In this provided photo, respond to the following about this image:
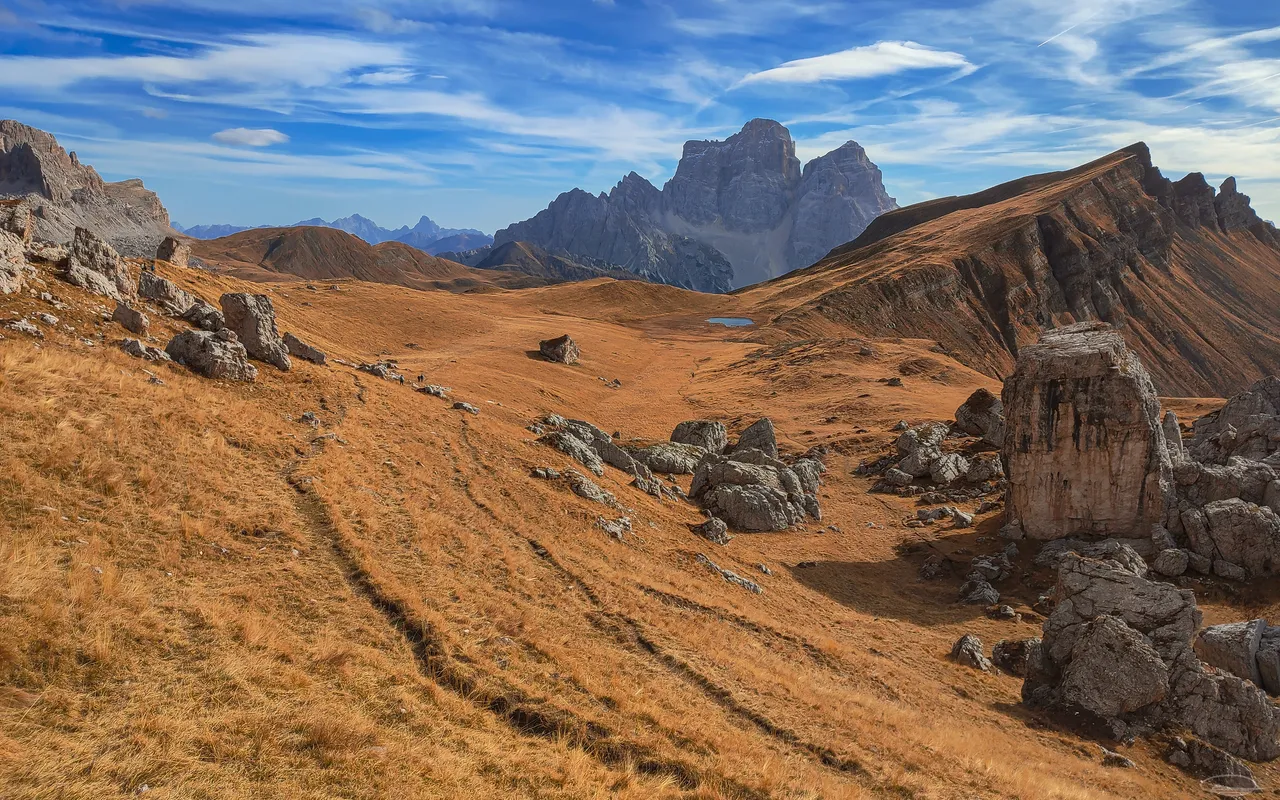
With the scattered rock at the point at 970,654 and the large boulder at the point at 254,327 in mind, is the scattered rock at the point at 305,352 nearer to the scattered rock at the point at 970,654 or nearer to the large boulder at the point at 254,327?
the large boulder at the point at 254,327

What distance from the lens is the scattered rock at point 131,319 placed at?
24.3m

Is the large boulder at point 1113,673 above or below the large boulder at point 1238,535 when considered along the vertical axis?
below

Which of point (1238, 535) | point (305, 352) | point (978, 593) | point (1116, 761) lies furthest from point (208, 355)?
point (1238, 535)

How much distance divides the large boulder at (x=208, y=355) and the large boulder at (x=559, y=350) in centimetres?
4939

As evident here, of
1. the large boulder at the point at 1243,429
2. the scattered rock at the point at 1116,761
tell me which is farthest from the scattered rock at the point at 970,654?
the large boulder at the point at 1243,429

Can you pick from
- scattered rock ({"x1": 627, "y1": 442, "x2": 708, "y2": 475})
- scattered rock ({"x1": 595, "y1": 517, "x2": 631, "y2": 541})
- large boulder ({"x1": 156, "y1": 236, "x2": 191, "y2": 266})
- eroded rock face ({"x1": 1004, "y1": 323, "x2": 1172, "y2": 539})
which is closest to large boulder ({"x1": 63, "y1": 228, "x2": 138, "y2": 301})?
scattered rock ({"x1": 595, "y1": 517, "x2": 631, "y2": 541})

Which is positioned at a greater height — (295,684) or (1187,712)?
(295,684)

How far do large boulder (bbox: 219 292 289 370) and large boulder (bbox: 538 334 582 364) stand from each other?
46.5m

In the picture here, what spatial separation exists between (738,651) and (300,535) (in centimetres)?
1173

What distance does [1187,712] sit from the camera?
18766mm

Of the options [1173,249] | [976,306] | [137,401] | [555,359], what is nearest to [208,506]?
[137,401]

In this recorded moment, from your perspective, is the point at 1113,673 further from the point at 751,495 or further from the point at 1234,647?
the point at 751,495

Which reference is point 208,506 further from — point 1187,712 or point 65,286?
point 1187,712

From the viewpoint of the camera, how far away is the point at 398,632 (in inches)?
540
